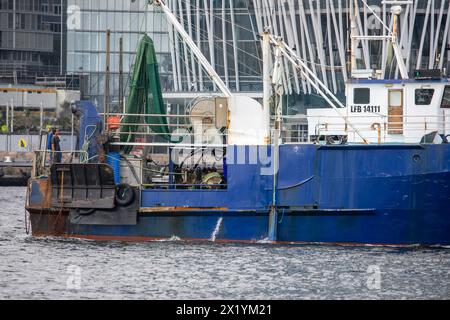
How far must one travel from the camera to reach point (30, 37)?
126 meters

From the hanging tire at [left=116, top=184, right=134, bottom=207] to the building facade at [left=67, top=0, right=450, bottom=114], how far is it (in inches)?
1210

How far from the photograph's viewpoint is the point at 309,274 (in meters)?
29.0

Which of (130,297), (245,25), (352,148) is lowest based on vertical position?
(130,297)

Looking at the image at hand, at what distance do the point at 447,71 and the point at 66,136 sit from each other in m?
25.5

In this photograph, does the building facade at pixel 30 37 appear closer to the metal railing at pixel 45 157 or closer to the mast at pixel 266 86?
the metal railing at pixel 45 157

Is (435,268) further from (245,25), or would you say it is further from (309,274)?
(245,25)

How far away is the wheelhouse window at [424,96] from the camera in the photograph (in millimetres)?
34188

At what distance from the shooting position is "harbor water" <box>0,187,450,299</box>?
2655cm

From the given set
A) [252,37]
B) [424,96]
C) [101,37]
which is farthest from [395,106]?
[101,37]

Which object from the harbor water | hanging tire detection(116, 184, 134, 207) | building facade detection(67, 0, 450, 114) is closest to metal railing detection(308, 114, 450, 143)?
the harbor water

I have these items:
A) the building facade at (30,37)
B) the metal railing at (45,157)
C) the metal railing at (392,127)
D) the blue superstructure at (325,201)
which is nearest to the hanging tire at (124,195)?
the blue superstructure at (325,201)

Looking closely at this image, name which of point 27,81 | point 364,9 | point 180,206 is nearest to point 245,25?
point 364,9

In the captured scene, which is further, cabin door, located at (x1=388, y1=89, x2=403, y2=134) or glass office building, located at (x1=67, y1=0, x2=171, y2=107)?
glass office building, located at (x1=67, y1=0, x2=171, y2=107)

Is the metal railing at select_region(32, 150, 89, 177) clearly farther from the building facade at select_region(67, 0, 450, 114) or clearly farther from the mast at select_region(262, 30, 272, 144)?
the building facade at select_region(67, 0, 450, 114)
